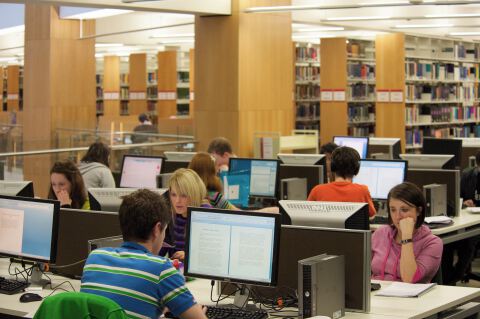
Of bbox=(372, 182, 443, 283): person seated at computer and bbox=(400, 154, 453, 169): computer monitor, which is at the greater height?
bbox=(400, 154, 453, 169): computer monitor

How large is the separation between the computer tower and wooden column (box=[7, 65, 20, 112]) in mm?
21771

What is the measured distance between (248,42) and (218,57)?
1.46 ft

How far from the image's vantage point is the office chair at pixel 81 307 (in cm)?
276

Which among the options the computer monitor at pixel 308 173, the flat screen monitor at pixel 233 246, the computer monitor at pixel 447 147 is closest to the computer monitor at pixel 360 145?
the computer monitor at pixel 447 147

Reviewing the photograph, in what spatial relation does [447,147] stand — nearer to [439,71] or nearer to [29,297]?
[29,297]

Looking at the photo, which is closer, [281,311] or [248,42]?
[281,311]

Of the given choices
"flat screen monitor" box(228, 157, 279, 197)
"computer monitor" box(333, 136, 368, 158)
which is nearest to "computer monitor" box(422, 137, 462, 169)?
"computer monitor" box(333, 136, 368, 158)

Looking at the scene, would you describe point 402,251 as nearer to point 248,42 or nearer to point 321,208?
point 321,208

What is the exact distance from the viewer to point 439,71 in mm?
17078

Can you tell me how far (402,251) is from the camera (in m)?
4.56

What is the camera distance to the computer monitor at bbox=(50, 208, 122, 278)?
4770mm

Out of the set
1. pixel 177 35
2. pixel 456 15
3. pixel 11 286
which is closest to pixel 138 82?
pixel 177 35

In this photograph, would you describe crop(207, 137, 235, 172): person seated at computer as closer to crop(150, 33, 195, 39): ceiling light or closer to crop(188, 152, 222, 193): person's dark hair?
crop(188, 152, 222, 193): person's dark hair

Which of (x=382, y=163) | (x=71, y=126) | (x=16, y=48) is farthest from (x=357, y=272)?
(x=16, y=48)
